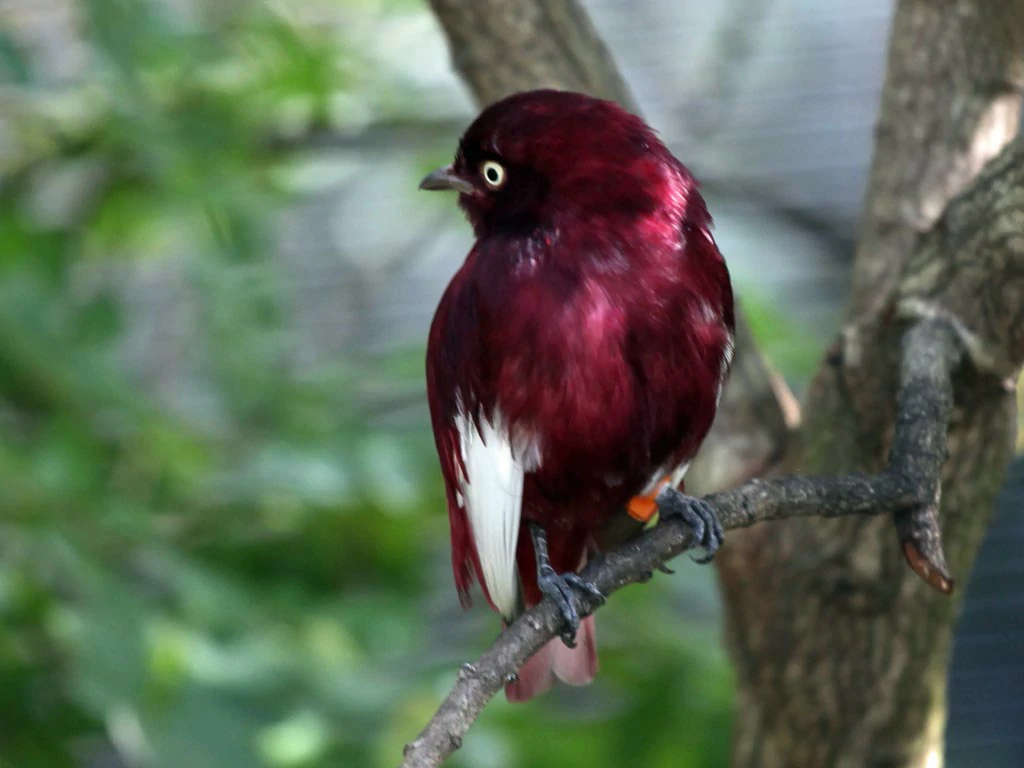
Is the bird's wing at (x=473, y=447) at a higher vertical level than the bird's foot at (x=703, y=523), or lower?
higher

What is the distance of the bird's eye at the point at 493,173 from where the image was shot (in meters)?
1.58

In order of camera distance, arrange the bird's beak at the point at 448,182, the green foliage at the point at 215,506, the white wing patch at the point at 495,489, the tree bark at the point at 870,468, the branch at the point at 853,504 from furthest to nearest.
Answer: the green foliage at the point at 215,506 < the tree bark at the point at 870,468 < the bird's beak at the point at 448,182 < the white wing patch at the point at 495,489 < the branch at the point at 853,504

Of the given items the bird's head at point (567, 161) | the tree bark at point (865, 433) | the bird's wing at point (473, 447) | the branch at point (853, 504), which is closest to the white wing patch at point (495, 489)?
the bird's wing at point (473, 447)

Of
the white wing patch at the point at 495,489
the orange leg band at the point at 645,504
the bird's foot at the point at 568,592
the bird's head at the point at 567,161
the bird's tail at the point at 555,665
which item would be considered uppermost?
the bird's head at the point at 567,161

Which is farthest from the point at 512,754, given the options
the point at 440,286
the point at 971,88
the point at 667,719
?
the point at 440,286

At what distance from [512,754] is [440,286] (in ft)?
6.01

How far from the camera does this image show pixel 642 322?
4.78ft

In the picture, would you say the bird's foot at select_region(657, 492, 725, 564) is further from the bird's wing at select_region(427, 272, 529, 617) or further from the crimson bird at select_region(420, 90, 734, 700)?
the bird's wing at select_region(427, 272, 529, 617)

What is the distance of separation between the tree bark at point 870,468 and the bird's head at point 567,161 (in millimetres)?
390

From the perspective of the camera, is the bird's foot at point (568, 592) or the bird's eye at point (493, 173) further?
the bird's eye at point (493, 173)

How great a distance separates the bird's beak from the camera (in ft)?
5.30

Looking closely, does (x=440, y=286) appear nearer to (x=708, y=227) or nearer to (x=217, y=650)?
(x=217, y=650)

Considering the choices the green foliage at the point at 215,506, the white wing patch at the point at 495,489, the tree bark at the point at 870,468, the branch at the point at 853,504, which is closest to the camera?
the branch at the point at 853,504

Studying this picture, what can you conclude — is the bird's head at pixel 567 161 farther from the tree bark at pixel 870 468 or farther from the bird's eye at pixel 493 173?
the tree bark at pixel 870 468
